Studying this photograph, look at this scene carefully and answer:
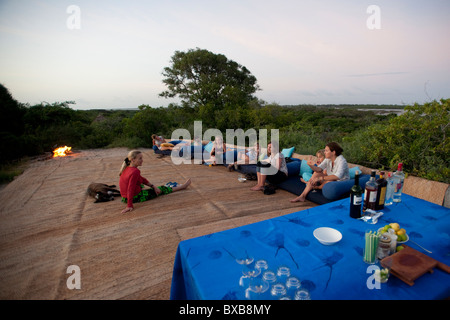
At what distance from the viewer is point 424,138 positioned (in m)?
3.61

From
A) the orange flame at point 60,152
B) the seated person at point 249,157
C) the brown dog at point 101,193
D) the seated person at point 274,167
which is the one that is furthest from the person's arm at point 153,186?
the orange flame at point 60,152

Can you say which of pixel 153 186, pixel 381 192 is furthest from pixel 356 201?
pixel 153 186

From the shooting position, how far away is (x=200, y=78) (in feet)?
53.6

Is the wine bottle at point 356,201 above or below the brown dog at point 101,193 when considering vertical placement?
above

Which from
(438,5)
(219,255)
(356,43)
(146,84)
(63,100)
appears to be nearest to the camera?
(219,255)

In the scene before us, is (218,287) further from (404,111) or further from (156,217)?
(404,111)

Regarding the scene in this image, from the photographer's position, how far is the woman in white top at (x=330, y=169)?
3328mm

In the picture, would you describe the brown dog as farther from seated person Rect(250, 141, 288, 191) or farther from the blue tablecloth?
the blue tablecloth

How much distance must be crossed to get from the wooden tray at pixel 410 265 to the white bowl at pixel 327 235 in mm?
280

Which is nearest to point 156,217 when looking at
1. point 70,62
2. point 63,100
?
point 70,62

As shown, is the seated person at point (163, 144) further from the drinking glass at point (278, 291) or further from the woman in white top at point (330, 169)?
the drinking glass at point (278, 291)

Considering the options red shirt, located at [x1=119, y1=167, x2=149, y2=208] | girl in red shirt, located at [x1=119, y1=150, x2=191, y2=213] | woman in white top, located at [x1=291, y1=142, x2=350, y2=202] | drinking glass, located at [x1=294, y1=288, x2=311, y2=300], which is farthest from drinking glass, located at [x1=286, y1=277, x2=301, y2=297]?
red shirt, located at [x1=119, y1=167, x2=149, y2=208]

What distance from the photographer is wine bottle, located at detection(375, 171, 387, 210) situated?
5.49 ft
